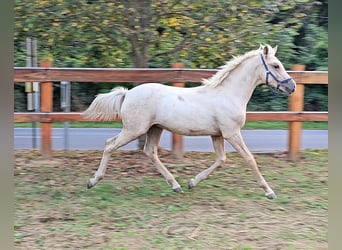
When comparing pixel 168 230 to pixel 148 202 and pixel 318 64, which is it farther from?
pixel 318 64

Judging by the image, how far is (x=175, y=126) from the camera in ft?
17.1

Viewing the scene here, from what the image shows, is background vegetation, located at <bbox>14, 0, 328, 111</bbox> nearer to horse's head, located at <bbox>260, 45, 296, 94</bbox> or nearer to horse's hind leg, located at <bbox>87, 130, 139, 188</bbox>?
horse's head, located at <bbox>260, 45, 296, 94</bbox>

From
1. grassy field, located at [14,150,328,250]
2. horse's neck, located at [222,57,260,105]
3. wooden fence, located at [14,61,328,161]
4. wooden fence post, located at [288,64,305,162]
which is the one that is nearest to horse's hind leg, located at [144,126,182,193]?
grassy field, located at [14,150,328,250]

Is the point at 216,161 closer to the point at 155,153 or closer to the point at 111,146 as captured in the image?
the point at 155,153

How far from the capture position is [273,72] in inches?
204

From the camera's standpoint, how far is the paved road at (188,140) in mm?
8898

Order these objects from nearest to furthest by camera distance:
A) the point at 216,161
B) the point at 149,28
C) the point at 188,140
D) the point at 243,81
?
the point at 243,81 < the point at 216,161 < the point at 149,28 < the point at 188,140

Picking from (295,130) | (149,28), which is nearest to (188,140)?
(295,130)

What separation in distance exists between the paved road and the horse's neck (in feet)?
8.39

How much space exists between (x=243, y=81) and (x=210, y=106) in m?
0.45

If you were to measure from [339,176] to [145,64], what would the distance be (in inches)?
182

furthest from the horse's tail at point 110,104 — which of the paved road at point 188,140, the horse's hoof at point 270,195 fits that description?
the paved road at point 188,140

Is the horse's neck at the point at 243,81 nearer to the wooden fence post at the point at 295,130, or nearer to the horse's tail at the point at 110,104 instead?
the horse's tail at the point at 110,104

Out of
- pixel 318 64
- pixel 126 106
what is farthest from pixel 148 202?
pixel 318 64
